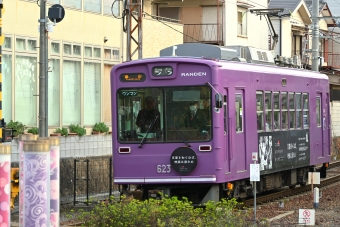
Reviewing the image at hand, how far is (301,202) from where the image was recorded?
19594 millimetres

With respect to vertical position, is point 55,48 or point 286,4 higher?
point 286,4

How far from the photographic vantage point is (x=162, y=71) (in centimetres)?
1672

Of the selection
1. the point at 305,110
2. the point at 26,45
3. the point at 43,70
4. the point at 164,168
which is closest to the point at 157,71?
the point at 164,168

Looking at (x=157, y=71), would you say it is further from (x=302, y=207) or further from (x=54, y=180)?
(x=54, y=180)

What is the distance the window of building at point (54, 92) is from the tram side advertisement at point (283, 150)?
6365 mm

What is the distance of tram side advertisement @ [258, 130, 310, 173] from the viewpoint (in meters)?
19.0

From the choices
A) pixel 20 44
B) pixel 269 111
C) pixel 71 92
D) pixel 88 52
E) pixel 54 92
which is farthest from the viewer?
pixel 88 52

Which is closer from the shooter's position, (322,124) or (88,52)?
(322,124)

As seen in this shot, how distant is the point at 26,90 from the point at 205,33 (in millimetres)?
16291

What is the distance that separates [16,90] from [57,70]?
2.15 metres

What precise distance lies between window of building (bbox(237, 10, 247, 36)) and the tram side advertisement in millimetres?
16741

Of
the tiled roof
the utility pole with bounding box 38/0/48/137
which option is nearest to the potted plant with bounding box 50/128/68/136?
the utility pole with bounding box 38/0/48/137

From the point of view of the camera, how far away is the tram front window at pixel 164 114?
1641cm

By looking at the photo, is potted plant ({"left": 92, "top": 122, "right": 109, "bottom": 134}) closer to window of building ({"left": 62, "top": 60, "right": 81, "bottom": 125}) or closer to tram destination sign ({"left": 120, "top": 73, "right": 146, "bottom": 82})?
window of building ({"left": 62, "top": 60, "right": 81, "bottom": 125})
